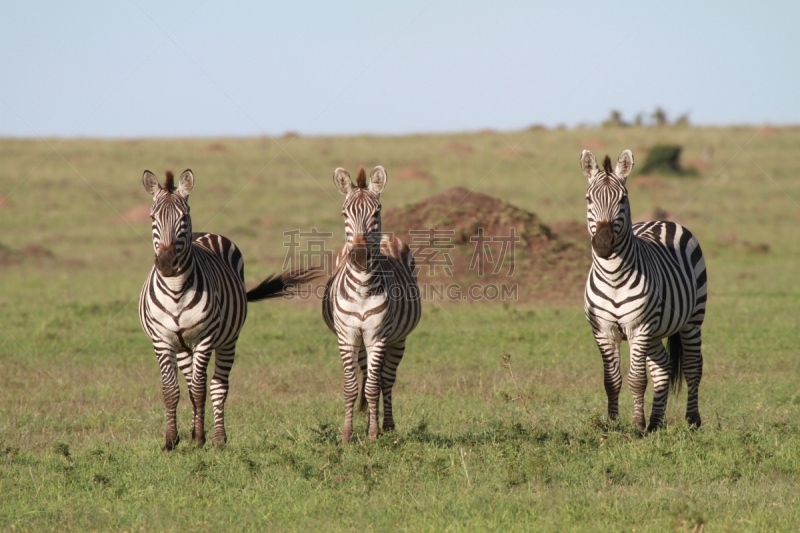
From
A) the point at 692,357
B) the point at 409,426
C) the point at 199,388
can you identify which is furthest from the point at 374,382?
the point at 692,357

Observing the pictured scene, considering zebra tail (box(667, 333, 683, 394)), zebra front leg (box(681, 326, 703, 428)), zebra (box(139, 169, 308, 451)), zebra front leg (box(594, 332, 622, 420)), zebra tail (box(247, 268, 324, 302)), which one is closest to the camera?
zebra (box(139, 169, 308, 451))

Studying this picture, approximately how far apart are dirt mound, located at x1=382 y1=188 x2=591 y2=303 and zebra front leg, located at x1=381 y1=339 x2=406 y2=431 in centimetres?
876

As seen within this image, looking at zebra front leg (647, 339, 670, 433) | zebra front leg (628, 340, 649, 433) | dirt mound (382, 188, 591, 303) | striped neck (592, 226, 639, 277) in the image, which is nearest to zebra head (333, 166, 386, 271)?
striped neck (592, 226, 639, 277)

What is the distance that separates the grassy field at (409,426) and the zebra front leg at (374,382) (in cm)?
26

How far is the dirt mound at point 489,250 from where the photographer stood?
708 inches

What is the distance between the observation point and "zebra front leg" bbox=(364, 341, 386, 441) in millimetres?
7961

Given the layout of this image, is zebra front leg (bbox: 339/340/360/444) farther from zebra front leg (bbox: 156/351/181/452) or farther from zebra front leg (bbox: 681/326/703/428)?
zebra front leg (bbox: 681/326/703/428)

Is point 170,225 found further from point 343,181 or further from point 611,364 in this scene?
point 611,364

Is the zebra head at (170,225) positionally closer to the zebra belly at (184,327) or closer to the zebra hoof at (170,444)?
the zebra belly at (184,327)

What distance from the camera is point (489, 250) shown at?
60.3ft

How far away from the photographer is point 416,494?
6363mm

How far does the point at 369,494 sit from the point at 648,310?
3.15 meters

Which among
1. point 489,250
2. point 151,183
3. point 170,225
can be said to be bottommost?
point 170,225

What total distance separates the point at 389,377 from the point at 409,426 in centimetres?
58
